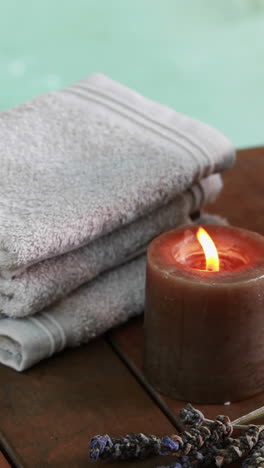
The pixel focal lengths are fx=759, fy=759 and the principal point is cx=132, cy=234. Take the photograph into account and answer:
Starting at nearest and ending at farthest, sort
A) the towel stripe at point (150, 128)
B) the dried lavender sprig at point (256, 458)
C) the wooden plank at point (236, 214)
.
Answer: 1. the dried lavender sprig at point (256, 458)
2. the wooden plank at point (236, 214)
3. the towel stripe at point (150, 128)

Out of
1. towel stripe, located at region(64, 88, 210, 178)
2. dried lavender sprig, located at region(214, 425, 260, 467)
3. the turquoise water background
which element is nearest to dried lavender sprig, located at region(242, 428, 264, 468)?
dried lavender sprig, located at region(214, 425, 260, 467)

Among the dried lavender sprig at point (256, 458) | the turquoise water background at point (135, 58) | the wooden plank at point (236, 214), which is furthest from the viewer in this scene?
the turquoise water background at point (135, 58)

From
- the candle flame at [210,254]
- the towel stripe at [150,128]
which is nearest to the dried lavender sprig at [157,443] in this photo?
the candle flame at [210,254]

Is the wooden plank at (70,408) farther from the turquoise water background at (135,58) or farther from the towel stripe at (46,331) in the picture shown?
the turquoise water background at (135,58)

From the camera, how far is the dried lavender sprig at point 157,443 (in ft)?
1.53

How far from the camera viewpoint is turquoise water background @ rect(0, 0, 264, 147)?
1.70 meters

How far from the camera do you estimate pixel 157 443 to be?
0.49 meters

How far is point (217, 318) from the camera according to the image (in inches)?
21.4

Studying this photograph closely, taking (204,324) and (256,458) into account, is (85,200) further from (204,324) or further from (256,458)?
(256,458)

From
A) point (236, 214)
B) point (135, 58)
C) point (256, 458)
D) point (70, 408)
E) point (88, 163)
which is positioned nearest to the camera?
point (256, 458)

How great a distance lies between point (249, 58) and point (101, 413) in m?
1.40

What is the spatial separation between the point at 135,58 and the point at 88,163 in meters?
1.12

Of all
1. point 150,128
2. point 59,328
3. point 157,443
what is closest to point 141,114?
point 150,128

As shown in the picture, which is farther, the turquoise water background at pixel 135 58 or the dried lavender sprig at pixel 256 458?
the turquoise water background at pixel 135 58
